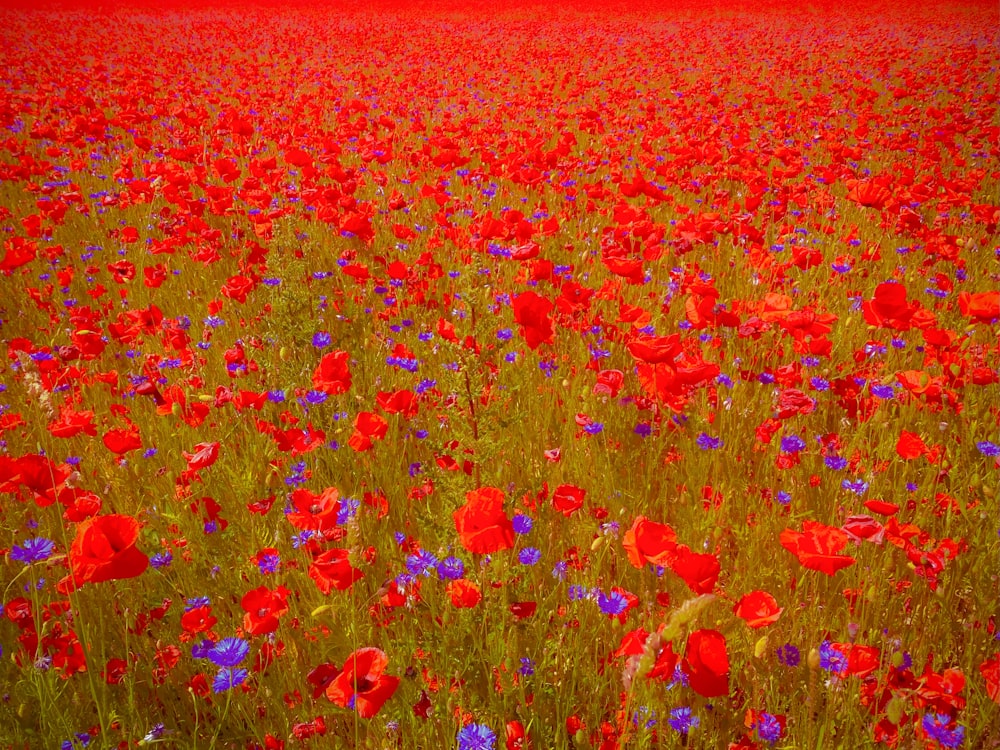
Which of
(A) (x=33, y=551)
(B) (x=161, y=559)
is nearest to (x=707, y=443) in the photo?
(B) (x=161, y=559)

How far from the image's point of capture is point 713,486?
2109 mm

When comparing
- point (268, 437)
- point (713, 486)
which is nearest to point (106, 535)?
point (268, 437)

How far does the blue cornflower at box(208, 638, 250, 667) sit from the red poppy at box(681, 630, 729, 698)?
3.28 feet

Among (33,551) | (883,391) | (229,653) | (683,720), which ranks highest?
(883,391)

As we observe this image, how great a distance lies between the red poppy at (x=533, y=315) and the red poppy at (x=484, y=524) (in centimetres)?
88

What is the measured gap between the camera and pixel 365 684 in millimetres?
1236

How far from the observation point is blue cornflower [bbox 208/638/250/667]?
1354 millimetres

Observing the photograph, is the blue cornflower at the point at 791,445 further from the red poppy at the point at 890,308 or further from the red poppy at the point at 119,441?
the red poppy at the point at 119,441

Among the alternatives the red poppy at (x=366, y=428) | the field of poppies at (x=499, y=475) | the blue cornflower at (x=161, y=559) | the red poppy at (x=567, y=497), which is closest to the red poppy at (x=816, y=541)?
the field of poppies at (x=499, y=475)

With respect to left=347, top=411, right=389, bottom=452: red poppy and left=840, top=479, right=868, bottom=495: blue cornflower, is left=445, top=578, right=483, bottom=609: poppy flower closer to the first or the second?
left=347, top=411, right=389, bottom=452: red poppy

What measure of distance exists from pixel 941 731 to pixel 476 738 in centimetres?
95

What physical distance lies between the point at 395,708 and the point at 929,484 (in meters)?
1.91

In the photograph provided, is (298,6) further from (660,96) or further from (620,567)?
(620,567)

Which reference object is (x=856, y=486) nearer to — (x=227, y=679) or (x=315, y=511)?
(x=315, y=511)
